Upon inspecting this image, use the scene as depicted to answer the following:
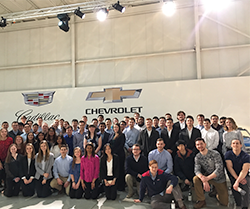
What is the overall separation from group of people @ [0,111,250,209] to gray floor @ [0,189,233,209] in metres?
0.11

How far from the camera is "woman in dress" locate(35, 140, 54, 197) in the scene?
12.3 ft

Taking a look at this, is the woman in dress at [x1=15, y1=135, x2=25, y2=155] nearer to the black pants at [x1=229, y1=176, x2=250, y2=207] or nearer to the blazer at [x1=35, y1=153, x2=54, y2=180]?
the blazer at [x1=35, y1=153, x2=54, y2=180]

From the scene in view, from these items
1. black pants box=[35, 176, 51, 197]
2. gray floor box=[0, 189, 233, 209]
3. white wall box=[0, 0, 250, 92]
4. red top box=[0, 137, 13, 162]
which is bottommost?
gray floor box=[0, 189, 233, 209]

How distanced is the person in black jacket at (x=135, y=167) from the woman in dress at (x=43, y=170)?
1.41 metres

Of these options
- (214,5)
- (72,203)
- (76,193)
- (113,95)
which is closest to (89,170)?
(76,193)

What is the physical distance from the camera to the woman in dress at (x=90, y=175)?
362cm

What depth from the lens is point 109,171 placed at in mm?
3682

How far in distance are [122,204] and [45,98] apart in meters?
6.32

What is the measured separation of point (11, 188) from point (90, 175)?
1486 millimetres

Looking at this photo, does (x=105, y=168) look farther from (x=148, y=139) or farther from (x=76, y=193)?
(x=148, y=139)

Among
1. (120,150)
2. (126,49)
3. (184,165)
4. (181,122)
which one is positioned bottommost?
(184,165)

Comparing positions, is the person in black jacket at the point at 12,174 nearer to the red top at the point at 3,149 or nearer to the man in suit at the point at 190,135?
the red top at the point at 3,149

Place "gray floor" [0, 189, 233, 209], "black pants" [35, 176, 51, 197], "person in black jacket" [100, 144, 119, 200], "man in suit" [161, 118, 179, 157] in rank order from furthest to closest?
"man in suit" [161, 118, 179, 157] < "black pants" [35, 176, 51, 197] < "person in black jacket" [100, 144, 119, 200] < "gray floor" [0, 189, 233, 209]

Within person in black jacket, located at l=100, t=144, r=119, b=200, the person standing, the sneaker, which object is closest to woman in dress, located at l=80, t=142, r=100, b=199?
person in black jacket, located at l=100, t=144, r=119, b=200
